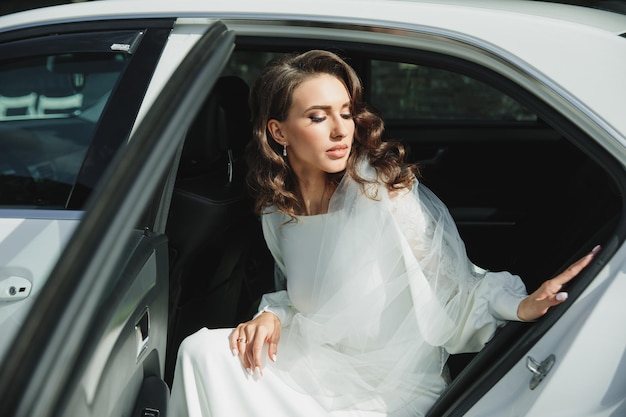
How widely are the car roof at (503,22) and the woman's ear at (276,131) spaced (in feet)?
1.04

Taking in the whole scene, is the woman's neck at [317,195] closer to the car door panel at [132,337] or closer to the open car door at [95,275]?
the car door panel at [132,337]

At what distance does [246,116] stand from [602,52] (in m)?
1.18

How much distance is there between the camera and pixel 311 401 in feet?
5.61

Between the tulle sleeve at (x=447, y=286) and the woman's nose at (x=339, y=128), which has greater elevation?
the woman's nose at (x=339, y=128)

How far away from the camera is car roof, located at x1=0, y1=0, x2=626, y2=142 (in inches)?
58.0

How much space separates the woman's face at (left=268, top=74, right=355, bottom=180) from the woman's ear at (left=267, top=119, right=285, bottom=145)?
5 centimetres

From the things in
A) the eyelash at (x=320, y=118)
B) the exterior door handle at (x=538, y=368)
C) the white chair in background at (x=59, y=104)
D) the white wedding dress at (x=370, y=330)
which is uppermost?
the white chair in background at (x=59, y=104)

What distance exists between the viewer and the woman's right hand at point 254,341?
1717 millimetres

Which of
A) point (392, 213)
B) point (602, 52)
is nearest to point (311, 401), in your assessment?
point (392, 213)

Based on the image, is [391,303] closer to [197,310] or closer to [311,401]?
[311,401]

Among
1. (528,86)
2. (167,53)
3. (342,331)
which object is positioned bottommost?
(342,331)

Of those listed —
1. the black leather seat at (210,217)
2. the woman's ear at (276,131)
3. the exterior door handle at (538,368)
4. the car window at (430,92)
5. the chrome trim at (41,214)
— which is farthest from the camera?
the car window at (430,92)

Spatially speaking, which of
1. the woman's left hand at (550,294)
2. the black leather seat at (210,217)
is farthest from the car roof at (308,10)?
the woman's left hand at (550,294)

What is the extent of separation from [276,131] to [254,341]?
56cm
